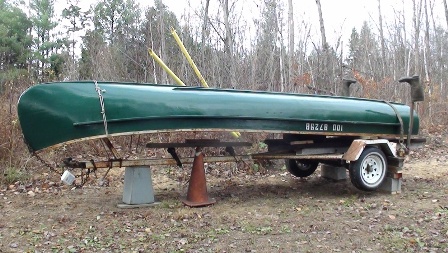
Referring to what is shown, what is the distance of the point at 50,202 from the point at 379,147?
4617mm

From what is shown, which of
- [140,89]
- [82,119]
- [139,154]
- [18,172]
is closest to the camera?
[82,119]

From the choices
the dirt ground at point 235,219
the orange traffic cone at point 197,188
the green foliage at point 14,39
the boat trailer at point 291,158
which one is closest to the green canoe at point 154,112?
the boat trailer at point 291,158

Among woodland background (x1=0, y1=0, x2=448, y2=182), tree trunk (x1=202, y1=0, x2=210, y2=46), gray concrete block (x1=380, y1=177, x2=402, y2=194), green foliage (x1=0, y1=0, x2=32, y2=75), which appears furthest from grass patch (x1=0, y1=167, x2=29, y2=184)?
green foliage (x1=0, y1=0, x2=32, y2=75)

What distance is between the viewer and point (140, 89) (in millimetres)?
5434

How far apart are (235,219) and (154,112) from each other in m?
1.53

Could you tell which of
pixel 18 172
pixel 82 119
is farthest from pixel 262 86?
pixel 82 119

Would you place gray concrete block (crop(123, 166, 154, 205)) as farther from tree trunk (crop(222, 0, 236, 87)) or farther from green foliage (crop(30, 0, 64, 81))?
green foliage (crop(30, 0, 64, 81))

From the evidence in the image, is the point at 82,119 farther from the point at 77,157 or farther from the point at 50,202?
the point at 77,157

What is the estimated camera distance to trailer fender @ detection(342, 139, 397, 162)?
244 inches

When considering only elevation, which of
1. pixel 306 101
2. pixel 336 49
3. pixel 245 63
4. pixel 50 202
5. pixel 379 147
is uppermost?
pixel 336 49

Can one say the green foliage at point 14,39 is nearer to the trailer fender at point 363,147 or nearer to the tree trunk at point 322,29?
the tree trunk at point 322,29

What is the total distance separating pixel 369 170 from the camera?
253 inches

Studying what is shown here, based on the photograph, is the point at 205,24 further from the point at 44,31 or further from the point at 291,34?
the point at 44,31

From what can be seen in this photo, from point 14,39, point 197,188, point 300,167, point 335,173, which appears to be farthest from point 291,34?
point 14,39
